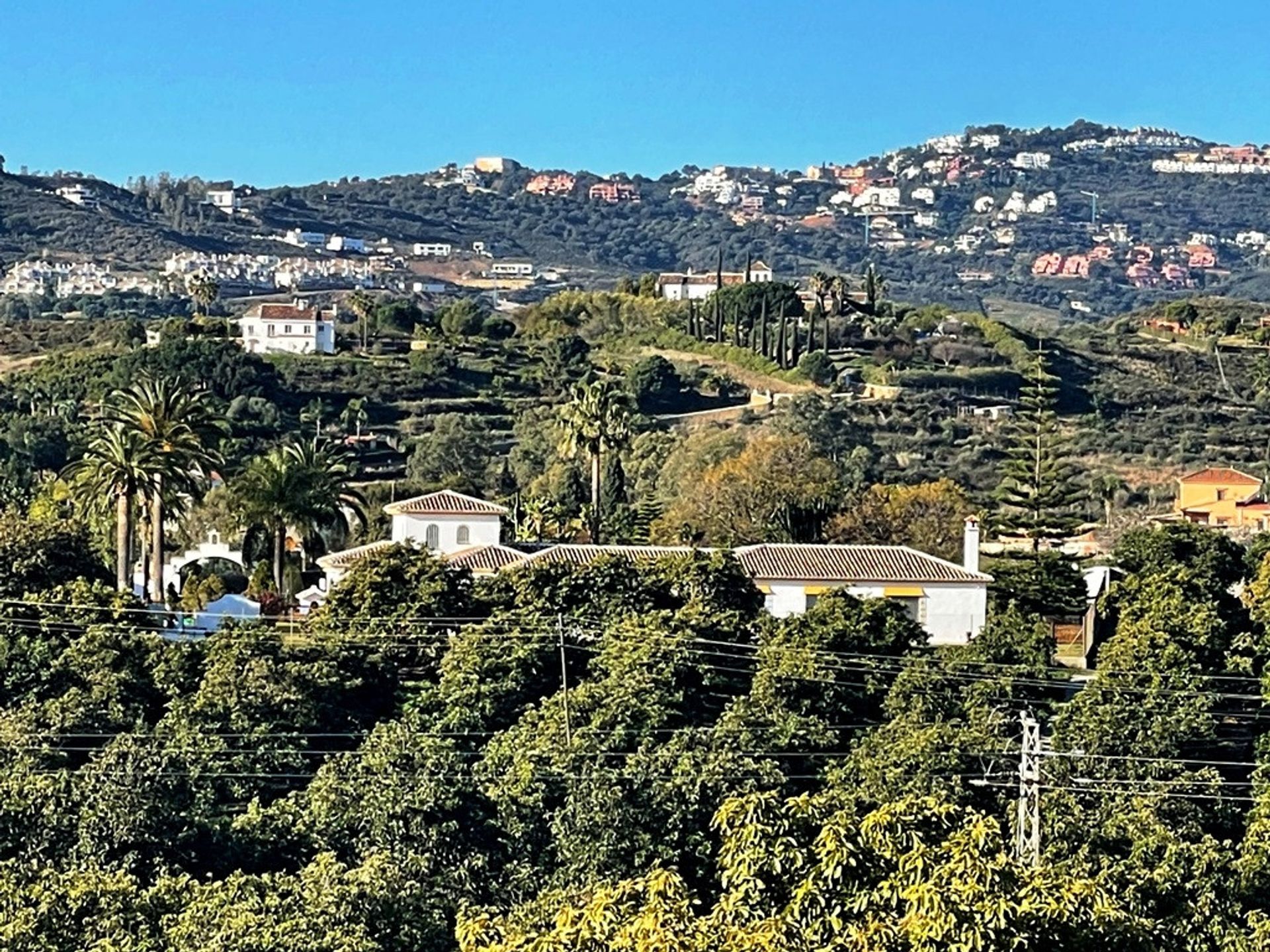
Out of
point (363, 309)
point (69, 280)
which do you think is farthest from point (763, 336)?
point (69, 280)

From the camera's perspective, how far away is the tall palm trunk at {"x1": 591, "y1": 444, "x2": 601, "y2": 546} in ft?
186

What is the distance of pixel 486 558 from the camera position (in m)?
46.7

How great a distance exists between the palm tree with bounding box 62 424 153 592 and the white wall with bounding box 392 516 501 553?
29.6 ft

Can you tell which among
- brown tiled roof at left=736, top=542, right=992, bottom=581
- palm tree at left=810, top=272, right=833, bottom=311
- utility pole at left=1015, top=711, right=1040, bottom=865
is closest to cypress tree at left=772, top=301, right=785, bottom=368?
palm tree at left=810, top=272, right=833, bottom=311

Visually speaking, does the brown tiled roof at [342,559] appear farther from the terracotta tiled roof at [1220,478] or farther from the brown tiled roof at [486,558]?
the terracotta tiled roof at [1220,478]

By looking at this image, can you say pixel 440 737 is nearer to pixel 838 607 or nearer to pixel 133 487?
pixel 838 607

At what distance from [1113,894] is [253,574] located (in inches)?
1286

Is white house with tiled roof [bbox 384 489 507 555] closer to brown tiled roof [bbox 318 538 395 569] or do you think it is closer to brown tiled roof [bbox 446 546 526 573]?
brown tiled roof [bbox 446 546 526 573]

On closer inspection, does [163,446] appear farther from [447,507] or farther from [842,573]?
[842,573]

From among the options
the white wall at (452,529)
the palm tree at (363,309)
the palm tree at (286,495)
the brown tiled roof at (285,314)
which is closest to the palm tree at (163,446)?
the palm tree at (286,495)

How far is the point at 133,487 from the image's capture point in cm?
4188

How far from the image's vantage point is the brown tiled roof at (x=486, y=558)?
45.5 metres

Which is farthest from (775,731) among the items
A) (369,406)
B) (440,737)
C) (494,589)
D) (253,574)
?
(369,406)

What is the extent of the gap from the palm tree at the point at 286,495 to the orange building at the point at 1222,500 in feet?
101
